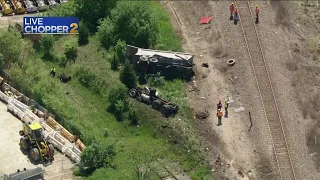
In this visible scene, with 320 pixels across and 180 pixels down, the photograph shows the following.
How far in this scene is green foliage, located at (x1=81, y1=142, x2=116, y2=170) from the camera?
36156 mm

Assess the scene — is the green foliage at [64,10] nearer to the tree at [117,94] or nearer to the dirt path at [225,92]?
the dirt path at [225,92]

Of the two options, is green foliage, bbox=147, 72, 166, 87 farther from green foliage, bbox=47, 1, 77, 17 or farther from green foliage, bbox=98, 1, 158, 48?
green foliage, bbox=47, 1, 77, 17

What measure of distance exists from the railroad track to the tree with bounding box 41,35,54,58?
1505 centimetres

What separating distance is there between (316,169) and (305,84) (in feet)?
28.6

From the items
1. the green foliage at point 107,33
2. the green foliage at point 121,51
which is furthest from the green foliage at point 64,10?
the green foliage at point 121,51

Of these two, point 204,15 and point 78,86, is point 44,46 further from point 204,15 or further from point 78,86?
point 204,15

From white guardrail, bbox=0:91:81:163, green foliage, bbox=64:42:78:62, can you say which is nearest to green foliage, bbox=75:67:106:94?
green foliage, bbox=64:42:78:62

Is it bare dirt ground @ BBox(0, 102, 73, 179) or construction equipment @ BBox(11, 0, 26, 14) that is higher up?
construction equipment @ BBox(11, 0, 26, 14)

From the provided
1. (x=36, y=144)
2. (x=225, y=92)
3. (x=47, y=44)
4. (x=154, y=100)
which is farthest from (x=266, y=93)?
(x=47, y=44)

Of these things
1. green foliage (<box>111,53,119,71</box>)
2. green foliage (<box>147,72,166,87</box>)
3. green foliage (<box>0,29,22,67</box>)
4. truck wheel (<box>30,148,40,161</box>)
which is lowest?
green foliage (<box>147,72,166,87</box>)

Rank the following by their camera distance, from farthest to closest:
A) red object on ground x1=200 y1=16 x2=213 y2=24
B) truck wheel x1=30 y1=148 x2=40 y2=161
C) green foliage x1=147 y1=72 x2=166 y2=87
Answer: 1. red object on ground x1=200 y1=16 x2=213 y2=24
2. green foliage x1=147 y1=72 x2=166 y2=87
3. truck wheel x1=30 y1=148 x2=40 y2=161

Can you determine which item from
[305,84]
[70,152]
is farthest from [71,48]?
[305,84]

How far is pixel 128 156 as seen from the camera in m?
37.5

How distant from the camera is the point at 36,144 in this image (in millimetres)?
37250
